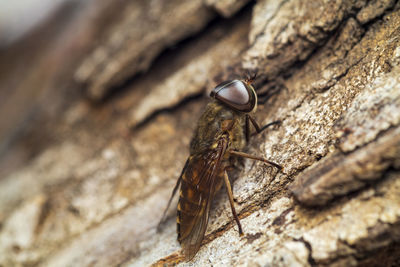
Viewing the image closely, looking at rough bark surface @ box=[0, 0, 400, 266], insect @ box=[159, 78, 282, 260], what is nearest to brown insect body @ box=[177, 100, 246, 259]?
insect @ box=[159, 78, 282, 260]

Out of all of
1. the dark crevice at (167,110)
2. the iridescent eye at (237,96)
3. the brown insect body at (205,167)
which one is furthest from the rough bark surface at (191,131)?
the iridescent eye at (237,96)

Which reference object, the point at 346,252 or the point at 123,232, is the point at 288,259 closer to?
the point at 346,252

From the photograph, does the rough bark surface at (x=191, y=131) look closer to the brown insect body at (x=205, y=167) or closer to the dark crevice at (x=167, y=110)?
the dark crevice at (x=167, y=110)

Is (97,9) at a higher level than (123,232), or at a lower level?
higher

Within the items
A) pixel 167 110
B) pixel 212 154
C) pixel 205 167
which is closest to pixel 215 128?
pixel 212 154

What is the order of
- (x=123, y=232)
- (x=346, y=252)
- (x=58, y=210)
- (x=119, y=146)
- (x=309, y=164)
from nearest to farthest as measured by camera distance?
(x=346, y=252) < (x=309, y=164) < (x=123, y=232) < (x=58, y=210) < (x=119, y=146)

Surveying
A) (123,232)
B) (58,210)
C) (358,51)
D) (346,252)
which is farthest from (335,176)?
(58,210)

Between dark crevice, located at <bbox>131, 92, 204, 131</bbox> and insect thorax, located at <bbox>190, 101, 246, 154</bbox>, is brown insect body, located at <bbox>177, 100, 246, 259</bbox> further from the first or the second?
dark crevice, located at <bbox>131, 92, 204, 131</bbox>
